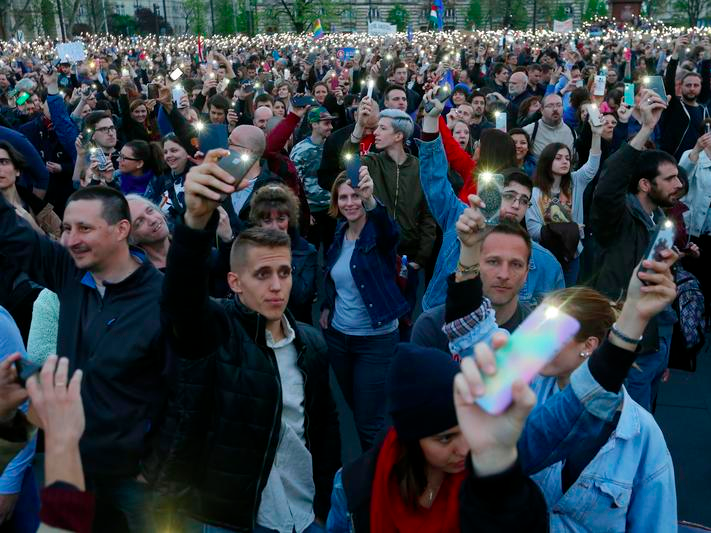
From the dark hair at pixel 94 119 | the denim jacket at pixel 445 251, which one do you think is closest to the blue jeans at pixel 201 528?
the denim jacket at pixel 445 251

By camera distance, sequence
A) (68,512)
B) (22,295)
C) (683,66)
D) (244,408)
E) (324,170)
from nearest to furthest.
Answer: (68,512), (244,408), (22,295), (324,170), (683,66)

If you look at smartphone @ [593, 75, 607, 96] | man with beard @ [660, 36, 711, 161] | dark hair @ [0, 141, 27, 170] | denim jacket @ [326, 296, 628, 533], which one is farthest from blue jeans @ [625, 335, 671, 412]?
man with beard @ [660, 36, 711, 161]

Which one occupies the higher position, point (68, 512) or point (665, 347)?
point (68, 512)

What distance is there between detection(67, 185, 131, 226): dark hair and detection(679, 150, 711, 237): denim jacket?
4.97 m

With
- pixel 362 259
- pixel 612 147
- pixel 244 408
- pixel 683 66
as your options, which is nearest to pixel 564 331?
pixel 244 408

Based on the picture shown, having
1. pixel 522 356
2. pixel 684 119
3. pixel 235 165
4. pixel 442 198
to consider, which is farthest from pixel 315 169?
pixel 522 356

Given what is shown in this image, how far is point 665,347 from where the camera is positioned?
414cm

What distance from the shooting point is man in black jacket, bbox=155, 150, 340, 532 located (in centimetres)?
224

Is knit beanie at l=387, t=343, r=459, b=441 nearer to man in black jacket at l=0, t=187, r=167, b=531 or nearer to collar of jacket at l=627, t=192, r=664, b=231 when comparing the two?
man in black jacket at l=0, t=187, r=167, b=531

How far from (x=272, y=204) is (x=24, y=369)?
8.04 feet

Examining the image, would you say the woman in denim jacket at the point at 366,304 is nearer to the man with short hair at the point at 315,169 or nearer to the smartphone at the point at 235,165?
the smartphone at the point at 235,165

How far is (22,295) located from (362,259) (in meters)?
1.95

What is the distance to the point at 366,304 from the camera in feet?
13.9

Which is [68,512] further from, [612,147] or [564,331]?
[612,147]
